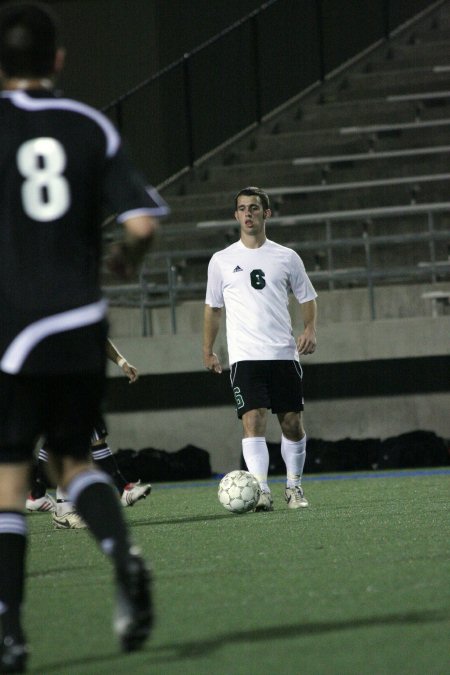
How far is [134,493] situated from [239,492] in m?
1.21

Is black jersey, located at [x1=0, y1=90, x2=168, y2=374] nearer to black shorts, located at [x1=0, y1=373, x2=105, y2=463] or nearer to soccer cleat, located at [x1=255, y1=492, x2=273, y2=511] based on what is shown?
black shorts, located at [x1=0, y1=373, x2=105, y2=463]

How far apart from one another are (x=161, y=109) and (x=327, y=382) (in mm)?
5805

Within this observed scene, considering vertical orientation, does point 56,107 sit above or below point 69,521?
above

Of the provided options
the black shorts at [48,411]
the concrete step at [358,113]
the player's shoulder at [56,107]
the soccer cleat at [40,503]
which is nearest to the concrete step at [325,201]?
the concrete step at [358,113]

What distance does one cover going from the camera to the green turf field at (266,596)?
3502 mm

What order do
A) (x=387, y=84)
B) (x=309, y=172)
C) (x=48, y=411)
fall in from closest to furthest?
(x=48, y=411), (x=309, y=172), (x=387, y=84)

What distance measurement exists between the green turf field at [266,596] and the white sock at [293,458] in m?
0.36

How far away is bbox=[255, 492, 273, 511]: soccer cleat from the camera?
8586 mm

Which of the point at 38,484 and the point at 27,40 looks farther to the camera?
the point at 38,484

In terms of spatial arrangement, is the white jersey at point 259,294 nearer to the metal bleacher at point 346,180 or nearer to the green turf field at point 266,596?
the green turf field at point 266,596

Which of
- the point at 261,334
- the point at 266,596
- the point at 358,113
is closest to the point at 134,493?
the point at 261,334

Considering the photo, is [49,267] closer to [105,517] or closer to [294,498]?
[105,517]

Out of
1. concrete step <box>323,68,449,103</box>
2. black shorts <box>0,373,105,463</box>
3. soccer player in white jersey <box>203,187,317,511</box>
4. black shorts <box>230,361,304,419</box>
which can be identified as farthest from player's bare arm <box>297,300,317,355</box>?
concrete step <box>323,68,449,103</box>

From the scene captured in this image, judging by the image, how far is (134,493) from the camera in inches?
368
